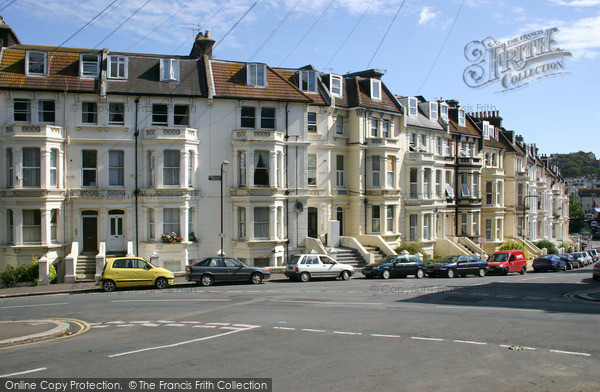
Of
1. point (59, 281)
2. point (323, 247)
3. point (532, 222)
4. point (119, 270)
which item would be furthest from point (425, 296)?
point (532, 222)

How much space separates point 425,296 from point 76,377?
15606mm

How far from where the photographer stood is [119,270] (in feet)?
81.4

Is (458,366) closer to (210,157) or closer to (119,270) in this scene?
(119,270)

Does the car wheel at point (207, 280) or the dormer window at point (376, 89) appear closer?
the car wheel at point (207, 280)

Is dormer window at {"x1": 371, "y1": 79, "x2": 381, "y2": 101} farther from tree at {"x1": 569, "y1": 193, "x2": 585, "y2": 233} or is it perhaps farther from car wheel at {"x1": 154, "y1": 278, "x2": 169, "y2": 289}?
tree at {"x1": 569, "y1": 193, "x2": 585, "y2": 233}

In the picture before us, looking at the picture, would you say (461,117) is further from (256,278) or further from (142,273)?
(142,273)

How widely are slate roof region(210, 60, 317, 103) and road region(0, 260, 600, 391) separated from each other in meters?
14.1

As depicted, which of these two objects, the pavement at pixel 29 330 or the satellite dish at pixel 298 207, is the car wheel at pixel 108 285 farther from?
the satellite dish at pixel 298 207

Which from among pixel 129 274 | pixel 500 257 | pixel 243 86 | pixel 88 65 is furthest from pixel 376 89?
pixel 129 274

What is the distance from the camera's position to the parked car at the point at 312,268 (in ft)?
93.9

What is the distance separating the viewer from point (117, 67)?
1217 inches

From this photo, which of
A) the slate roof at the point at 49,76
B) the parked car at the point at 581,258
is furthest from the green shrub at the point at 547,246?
the slate roof at the point at 49,76

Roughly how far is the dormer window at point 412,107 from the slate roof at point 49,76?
24486mm

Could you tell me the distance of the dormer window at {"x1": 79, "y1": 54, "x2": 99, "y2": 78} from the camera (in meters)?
30.4
